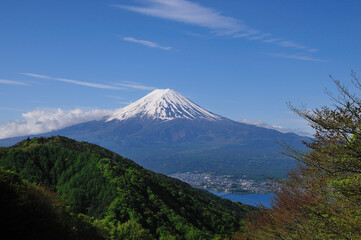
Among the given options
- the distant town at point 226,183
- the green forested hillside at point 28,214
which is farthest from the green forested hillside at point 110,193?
the distant town at point 226,183

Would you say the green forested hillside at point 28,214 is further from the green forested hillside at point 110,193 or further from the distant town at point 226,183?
the distant town at point 226,183

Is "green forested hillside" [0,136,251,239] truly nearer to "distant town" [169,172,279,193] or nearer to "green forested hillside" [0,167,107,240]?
"green forested hillside" [0,167,107,240]

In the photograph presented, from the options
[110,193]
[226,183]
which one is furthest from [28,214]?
[226,183]

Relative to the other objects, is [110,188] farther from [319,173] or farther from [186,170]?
[186,170]

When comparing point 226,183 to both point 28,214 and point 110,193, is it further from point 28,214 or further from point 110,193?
point 28,214

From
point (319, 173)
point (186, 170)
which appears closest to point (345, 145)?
point (319, 173)

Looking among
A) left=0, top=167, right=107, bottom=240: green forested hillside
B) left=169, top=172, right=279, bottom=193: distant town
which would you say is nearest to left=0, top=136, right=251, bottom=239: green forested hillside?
left=0, top=167, right=107, bottom=240: green forested hillside

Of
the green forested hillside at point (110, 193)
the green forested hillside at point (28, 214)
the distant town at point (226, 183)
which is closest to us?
the green forested hillside at point (28, 214)
